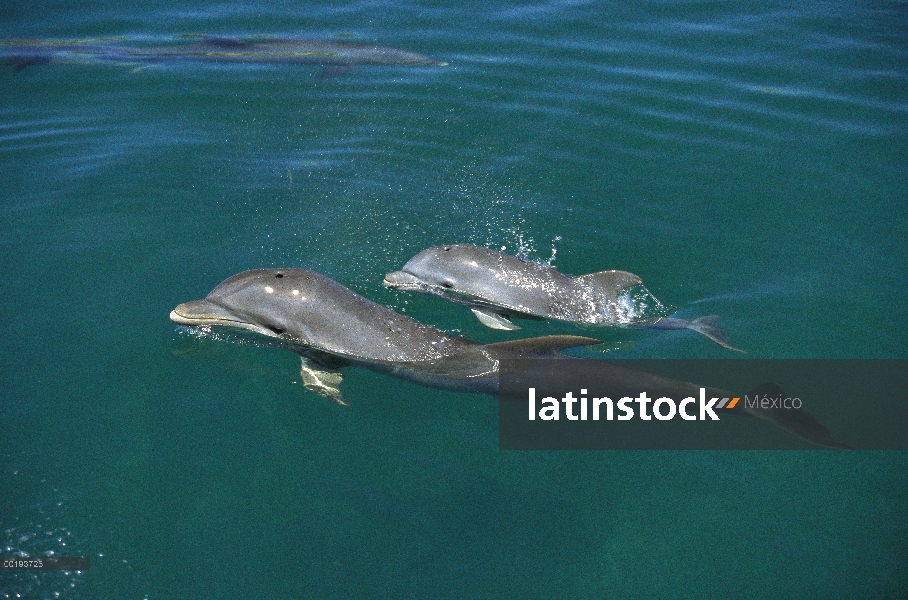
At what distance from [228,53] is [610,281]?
10.4 m

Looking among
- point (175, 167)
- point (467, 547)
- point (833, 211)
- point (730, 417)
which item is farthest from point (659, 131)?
point (467, 547)

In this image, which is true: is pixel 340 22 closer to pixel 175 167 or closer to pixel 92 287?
pixel 175 167

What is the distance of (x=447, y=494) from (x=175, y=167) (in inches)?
302

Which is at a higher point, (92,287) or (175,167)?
(175,167)

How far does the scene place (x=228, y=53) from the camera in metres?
16.6

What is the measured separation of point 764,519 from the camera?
7.66m

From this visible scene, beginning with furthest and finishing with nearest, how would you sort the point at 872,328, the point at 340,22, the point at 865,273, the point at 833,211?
the point at 340,22, the point at 833,211, the point at 865,273, the point at 872,328
